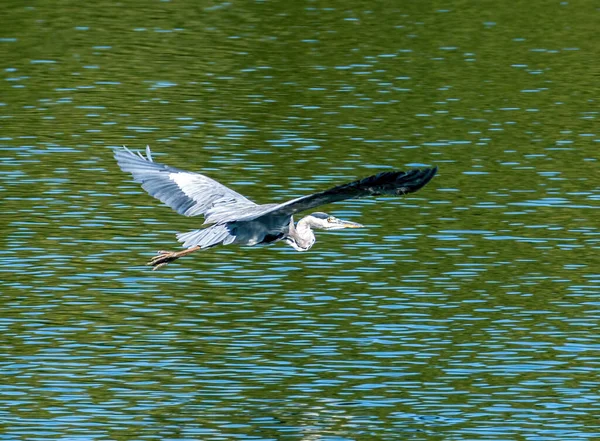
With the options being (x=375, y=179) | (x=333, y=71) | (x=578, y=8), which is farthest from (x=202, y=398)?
(x=578, y=8)

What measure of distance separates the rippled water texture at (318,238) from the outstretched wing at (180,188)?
151cm

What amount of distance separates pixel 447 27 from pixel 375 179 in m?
23.5

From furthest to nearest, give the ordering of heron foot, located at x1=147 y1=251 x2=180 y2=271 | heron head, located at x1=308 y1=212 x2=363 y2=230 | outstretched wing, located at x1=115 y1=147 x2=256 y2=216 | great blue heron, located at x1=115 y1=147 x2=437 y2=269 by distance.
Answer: heron head, located at x1=308 y1=212 x2=363 y2=230 < outstretched wing, located at x1=115 y1=147 x2=256 y2=216 < heron foot, located at x1=147 y1=251 x2=180 y2=271 < great blue heron, located at x1=115 y1=147 x2=437 y2=269

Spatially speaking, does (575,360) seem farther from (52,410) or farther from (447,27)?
(447,27)

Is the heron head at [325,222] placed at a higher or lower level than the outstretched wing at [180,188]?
lower

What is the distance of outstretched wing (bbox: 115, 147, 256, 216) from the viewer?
15.1 meters

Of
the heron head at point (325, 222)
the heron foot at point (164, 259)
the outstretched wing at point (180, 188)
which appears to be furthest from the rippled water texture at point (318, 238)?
the outstretched wing at point (180, 188)

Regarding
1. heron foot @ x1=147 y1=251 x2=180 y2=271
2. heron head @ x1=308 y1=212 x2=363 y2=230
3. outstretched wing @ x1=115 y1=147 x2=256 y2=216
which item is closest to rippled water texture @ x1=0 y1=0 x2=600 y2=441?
heron foot @ x1=147 y1=251 x2=180 y2=271

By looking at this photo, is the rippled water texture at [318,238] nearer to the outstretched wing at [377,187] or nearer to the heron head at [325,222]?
the heron head at [325,222]

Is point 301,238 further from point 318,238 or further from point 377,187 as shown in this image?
point 318,238

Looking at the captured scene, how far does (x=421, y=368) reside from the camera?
1476cm

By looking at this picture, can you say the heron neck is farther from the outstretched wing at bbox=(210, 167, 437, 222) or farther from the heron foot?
the outstretched wing at bbox=(210, 167, 437, 222)

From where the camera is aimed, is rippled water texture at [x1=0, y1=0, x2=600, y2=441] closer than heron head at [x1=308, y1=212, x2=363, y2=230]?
Yes

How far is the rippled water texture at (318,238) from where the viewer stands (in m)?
13.9
